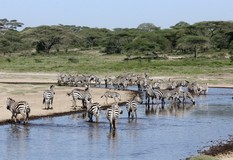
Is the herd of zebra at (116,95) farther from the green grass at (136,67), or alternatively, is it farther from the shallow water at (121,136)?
the green grass at (136,67)

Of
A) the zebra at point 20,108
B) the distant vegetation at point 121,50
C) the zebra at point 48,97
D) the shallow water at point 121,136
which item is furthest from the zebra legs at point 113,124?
the distant vegetation at point 121,50

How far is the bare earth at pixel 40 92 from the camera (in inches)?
1093

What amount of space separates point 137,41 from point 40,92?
39.9 meters

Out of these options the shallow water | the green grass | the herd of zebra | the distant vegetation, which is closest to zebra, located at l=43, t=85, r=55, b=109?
the herd of zebra

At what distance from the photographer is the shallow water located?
61.1ft

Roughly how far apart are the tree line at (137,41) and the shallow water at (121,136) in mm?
45286

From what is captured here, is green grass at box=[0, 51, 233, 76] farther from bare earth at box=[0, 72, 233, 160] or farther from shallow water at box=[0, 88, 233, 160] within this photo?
shallow water at box=[0, 88, 233, 160]

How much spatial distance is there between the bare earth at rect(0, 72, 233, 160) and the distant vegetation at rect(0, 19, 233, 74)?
5435 mm

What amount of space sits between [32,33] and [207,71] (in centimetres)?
4092

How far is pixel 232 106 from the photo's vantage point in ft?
107

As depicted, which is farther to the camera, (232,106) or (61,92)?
(61,92)

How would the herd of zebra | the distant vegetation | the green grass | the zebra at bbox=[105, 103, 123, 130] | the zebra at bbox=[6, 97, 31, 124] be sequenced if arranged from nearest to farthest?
the zebra at bbox=[105, 103, 123, 130] → the zebra at bbox=[6, 97, 31, 124] → the herd of zebra → the green grass → the distant vegetation

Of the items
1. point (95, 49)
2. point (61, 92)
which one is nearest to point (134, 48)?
point (95, 49)

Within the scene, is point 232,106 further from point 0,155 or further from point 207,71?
point 207,71
